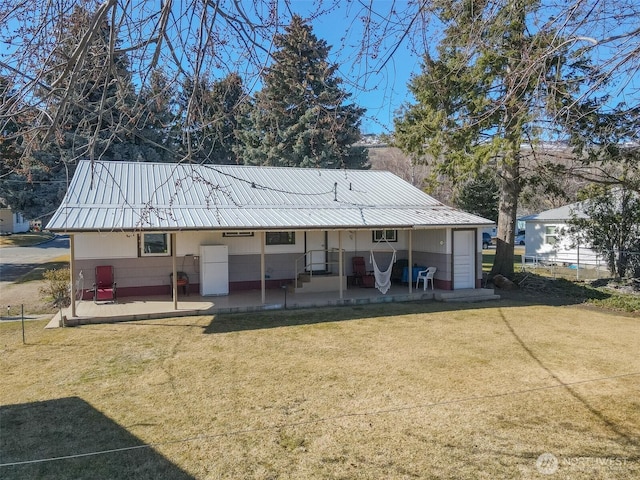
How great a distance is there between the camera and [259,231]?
12156 millimetres

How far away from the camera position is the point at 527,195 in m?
17.3

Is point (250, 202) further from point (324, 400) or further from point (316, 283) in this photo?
point (324, 400)

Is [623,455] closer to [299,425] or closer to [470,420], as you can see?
[470,420]

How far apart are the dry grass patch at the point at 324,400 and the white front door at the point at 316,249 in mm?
4562

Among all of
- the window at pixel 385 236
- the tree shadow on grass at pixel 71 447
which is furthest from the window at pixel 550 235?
the tree shadow on grass at pixel 71 447

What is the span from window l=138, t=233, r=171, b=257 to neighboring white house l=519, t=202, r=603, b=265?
16285 millimetres

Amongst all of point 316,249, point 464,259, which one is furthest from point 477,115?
point 316,249

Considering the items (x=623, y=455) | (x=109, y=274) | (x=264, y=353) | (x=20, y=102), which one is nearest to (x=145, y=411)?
(x=264, y=353)

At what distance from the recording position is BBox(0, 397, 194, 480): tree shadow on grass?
4.00 meters

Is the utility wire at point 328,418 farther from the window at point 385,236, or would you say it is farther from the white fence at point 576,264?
the white fence at point 576,264

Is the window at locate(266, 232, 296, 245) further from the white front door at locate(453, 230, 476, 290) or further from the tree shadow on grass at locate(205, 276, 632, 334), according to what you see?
the white front door at locate(453, 230, 476, 290)

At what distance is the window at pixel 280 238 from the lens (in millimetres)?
13859

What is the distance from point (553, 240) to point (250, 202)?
16979 millimetres

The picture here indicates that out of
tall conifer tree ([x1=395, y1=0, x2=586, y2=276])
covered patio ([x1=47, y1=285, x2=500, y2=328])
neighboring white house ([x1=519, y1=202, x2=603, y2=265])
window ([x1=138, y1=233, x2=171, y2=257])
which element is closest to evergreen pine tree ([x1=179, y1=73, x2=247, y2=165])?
tall conifer tree ([x1=395, y1=0, x2=586, y2=276])
